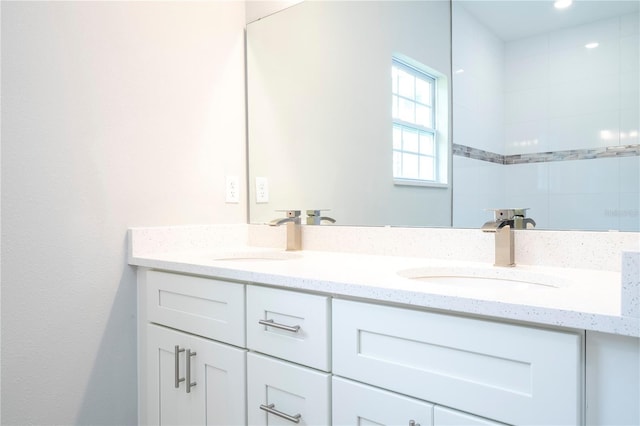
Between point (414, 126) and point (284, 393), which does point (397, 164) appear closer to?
point (414, 126)

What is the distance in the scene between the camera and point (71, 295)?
4.47ft

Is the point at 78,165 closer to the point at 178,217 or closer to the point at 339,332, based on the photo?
the point at 178,217

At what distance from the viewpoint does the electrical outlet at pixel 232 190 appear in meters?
1.82

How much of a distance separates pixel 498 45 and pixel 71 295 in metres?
1.52

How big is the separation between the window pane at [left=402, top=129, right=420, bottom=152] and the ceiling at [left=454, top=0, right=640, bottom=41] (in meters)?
0.38

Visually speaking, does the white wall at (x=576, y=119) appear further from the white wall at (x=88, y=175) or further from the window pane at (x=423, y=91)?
the white wall at (x=88, y=175)

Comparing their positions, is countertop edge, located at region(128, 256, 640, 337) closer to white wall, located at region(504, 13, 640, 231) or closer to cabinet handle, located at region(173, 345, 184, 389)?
cabinet handle, located at region(173, 345, 184, 389)

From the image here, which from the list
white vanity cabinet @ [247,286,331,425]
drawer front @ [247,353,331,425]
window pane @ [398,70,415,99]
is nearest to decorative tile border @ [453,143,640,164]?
window pane @ [398,70,415,99]

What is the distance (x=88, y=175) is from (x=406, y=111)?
42.5 inches

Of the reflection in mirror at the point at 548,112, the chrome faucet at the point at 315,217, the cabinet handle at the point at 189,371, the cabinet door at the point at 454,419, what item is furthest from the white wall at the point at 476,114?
the cabinet handle at the point at 189,371

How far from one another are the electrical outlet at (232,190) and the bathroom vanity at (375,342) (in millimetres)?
332

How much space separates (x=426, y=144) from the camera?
142cm

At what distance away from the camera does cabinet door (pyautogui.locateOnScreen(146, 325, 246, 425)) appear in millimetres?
1192

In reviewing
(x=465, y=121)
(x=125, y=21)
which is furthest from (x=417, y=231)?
(x=125, y=21)
